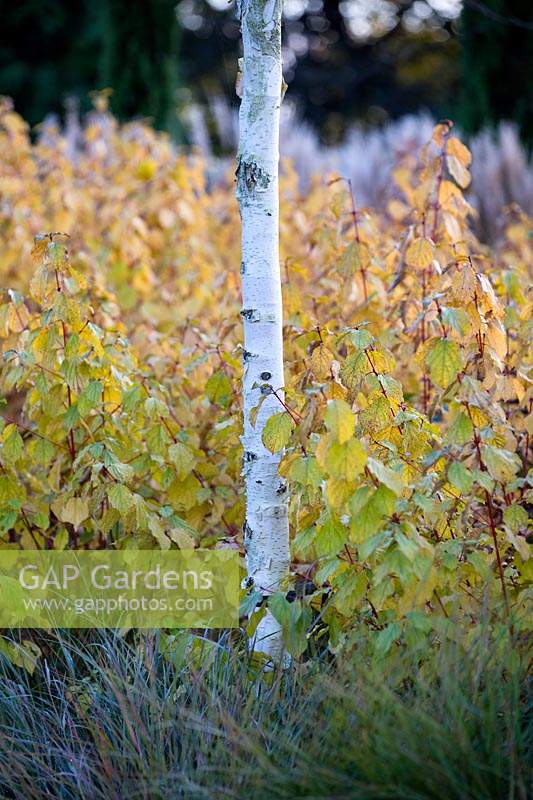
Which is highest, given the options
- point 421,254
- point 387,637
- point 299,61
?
point 299,61

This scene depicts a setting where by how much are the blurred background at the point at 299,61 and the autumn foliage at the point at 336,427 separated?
3.23m

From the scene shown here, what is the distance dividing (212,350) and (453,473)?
1117 mm

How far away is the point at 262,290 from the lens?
2102mm

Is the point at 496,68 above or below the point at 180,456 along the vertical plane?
above

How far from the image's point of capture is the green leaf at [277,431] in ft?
6.30

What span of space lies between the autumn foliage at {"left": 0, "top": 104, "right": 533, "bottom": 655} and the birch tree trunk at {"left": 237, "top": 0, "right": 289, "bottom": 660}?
7 centimetres

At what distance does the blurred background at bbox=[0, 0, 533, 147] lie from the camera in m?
8.30

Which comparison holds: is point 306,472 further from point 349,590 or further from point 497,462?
point 497,462

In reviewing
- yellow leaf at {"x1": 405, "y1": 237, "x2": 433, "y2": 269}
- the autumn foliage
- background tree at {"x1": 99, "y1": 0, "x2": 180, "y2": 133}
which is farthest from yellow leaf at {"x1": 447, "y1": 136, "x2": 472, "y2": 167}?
background tree at {"x1": 99, "y1": 0, "x2": 180, "y2": 133}

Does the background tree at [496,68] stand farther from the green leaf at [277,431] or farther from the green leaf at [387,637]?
the green leaf at [387,637]

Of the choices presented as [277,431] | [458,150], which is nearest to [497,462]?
[277,431]

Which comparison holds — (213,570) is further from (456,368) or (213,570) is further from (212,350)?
(456,368)

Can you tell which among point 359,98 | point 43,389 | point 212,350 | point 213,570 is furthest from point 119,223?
point 359,98

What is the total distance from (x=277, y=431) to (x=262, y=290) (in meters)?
0.38
